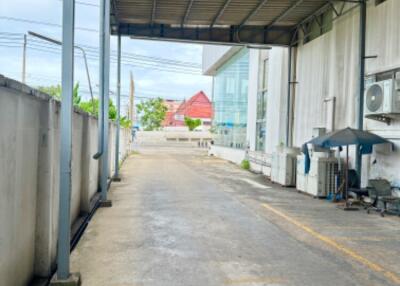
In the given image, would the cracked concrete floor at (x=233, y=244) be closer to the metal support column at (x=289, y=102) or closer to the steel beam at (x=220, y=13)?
the metal support column at (x=289, y=102)

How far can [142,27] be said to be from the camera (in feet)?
47.2

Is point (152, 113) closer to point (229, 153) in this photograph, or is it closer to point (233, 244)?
point (229, 153)

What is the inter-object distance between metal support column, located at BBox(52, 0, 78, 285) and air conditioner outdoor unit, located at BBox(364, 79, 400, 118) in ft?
23.0

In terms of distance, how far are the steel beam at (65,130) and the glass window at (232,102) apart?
18.2 m

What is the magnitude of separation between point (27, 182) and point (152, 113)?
6777cm

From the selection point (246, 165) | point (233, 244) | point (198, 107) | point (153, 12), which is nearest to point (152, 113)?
point (198, 107)

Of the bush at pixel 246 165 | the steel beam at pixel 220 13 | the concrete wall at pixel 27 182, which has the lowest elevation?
the bush at pixel 246 165

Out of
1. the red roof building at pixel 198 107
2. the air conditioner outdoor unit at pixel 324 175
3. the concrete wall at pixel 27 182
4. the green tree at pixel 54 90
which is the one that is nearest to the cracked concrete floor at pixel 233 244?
the air conditioner outdoor unit at pixel 324 175

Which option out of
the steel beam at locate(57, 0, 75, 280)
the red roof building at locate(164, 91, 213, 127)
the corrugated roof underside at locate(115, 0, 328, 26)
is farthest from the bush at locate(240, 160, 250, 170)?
the red roof building at locate(164, 91, 213, 127)

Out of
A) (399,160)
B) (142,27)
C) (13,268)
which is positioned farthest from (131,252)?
(142,27)

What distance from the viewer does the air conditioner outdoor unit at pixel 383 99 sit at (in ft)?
28.7

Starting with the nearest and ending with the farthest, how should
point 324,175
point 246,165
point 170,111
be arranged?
point 324,175 → point 246,165 → point 170,111

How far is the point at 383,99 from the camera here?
904 cm

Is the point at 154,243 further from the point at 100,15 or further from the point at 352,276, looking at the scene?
the point at 100,15
